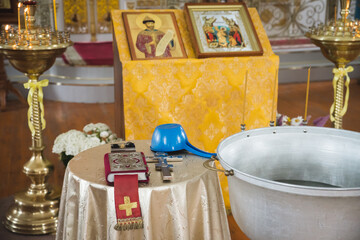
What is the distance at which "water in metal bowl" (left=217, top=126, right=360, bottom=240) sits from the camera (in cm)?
130

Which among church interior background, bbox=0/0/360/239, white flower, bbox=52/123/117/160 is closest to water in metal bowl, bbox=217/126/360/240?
white flower, bbox=52/123/117/160

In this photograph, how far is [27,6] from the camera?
2734mm

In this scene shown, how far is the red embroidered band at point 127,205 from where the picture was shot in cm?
177

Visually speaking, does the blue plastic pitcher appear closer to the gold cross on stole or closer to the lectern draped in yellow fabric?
the gold cross on stole

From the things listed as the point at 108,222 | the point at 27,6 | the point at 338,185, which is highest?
the point at 27,6

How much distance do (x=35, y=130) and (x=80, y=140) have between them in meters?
0.39

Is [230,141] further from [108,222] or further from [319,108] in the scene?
[319,108]

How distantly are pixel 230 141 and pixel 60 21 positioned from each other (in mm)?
6973

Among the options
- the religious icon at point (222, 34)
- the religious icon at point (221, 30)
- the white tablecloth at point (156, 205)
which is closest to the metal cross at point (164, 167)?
the white tablecloth at point (156, 205)

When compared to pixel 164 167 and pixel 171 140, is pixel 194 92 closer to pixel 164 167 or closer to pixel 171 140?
pixel 171 140

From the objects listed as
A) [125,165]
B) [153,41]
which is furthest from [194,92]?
[125,165]

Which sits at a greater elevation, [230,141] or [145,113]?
[230,141]

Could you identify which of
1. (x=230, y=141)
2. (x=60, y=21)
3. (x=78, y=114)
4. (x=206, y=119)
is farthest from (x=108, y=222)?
(x=60, y=21)

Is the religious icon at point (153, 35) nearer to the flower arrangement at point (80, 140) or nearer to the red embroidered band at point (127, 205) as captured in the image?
the flower arrangement at point (80, 140)
